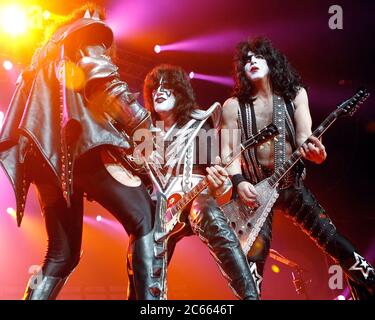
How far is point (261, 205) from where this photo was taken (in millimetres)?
3582

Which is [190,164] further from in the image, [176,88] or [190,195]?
[176,88]

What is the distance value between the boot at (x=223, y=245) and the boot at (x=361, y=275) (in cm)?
83

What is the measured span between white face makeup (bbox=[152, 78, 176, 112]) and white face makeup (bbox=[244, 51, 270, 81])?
65cm

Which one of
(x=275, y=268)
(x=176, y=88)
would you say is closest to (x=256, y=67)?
(x=176, y=88)

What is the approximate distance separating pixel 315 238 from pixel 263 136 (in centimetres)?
84

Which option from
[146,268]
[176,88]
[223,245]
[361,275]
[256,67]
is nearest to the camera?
[146,268]

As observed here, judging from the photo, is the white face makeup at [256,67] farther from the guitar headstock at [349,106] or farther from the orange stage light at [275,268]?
the orange stage light at [275,268]

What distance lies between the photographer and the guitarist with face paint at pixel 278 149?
3502mm

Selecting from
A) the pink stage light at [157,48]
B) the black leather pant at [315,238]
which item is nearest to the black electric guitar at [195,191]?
the black leather pant at [315,238]

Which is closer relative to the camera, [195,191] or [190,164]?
[195,191]

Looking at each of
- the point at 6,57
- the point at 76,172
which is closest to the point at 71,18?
the point at 76,172

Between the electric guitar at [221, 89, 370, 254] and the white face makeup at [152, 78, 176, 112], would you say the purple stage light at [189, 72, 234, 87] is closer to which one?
the white face makeup at [152, 78, 176, 112]

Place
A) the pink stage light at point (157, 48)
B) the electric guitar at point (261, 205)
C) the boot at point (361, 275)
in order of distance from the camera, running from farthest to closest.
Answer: the pink stage light at point (157, 48) → the electric guitar at point (261, 205) → the boot at point (361, 275)
